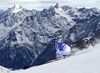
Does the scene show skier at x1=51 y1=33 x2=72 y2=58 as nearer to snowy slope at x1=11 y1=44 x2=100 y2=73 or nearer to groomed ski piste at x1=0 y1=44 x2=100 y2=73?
groomed ski piste at x1=0 y1=44 x2=100 y2=73

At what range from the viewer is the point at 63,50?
27359 mm

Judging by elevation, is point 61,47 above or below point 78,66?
below

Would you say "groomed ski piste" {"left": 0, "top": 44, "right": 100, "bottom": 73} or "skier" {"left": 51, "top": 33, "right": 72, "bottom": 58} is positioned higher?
"groomed ski piste" {"left": 0, "top": 44, "right": 100, "bottom": 73}

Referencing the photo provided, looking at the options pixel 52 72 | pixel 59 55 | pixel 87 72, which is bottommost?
pixel 59 55

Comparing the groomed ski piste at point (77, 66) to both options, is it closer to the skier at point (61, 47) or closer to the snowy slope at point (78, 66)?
the snowy slope at point (78, 66)

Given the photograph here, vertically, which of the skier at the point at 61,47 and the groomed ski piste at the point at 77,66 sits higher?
the groomed ski piste at the point at 77,66

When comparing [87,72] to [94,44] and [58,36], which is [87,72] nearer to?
[58,36]

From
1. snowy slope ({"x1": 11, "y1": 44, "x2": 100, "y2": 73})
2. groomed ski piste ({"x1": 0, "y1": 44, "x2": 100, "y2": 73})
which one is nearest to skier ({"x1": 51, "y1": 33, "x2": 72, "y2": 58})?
groomed ski piste ({"x1": 0, "y1": 44, "x2": 100, "y2": 73})

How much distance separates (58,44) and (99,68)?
17784 mm

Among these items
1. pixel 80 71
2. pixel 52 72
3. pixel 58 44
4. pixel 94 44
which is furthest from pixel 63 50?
pixel 94 44

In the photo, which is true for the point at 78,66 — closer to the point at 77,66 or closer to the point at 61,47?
the point at 77,66

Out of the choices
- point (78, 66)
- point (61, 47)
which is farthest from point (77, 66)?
point (61, 47)

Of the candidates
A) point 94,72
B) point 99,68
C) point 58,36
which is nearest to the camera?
point 94,72

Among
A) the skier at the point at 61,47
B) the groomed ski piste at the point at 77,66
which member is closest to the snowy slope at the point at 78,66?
the groomed ski piste at the point at 77,66
